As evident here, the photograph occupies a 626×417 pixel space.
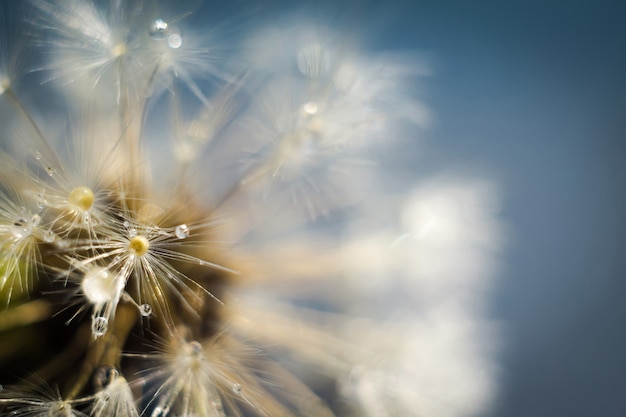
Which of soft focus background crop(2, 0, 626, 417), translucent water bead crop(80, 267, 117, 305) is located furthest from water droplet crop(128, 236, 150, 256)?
soft focus background crop(2, 0, 626, 417)

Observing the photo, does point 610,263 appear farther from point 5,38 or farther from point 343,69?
point 5,38

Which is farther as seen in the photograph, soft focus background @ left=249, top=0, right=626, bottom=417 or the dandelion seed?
soft focus background @ left=249, top=0, right=626, bottom=417

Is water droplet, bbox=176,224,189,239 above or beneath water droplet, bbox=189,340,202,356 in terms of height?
above

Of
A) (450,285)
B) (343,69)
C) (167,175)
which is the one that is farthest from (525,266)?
(167,175)

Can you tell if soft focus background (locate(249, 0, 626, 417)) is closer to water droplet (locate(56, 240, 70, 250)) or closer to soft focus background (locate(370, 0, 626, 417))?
soft focus background (locate(370, 0, 626, 417))

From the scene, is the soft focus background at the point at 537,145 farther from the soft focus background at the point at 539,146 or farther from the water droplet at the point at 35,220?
the water droplet at the point at 35,220

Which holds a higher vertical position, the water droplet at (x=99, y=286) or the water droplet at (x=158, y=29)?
the water droplet at (x=158, y=29)

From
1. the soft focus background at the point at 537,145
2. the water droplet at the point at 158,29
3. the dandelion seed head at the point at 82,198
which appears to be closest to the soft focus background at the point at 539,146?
the soft focus background at the point at 537,145
